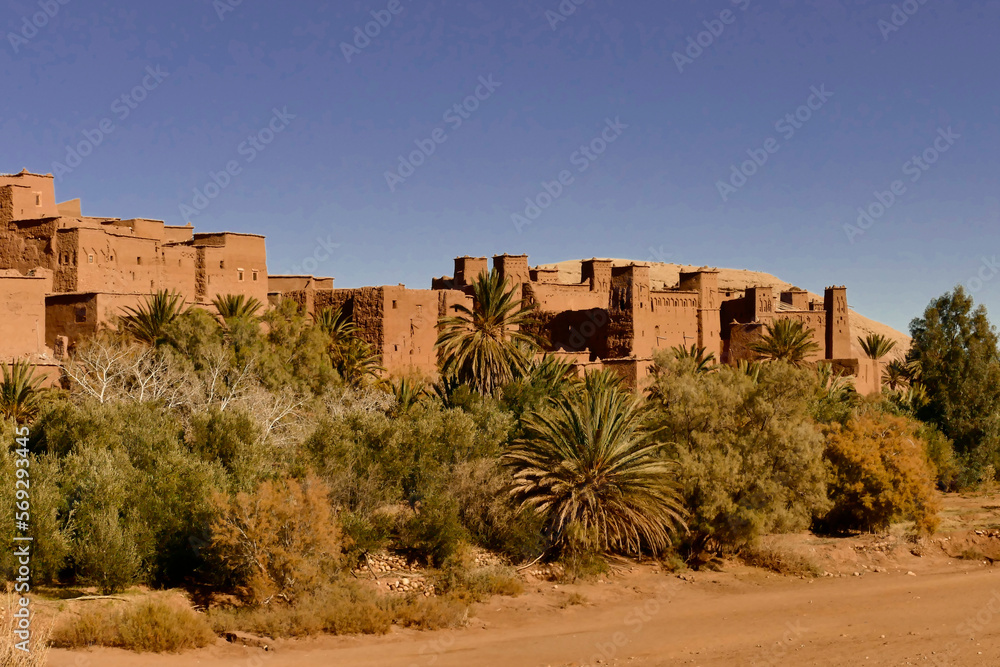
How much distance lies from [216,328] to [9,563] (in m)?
12.1

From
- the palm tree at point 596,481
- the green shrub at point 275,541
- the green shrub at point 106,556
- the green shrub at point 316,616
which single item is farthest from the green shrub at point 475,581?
the green shrub at point 106,556

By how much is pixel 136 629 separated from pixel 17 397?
29.1 feet

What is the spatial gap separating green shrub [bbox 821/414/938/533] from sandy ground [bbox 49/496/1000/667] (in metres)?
0.93

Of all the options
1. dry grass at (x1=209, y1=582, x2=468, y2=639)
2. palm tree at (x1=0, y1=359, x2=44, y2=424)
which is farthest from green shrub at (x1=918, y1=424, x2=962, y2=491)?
palm tree at (x1=0, y1=359, x2=44, y2=424)

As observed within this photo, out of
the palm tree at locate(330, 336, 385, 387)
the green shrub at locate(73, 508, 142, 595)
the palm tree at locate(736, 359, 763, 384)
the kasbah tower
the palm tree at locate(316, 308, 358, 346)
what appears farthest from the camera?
the palm tree at locate(316, 308, 358, 346)

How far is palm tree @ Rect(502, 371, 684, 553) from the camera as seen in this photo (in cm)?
1800

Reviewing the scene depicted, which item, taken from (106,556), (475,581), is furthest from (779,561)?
(106,556)

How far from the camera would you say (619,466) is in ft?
60.1

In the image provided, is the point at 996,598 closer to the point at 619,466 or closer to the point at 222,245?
the point at 619,466

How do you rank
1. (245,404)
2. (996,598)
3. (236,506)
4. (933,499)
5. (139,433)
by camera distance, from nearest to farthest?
(236,506), (139,433), (996,598), (245,404), (933,499)

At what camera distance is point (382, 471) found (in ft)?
61.6

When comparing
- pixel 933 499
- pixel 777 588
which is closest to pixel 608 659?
pixel 777 588

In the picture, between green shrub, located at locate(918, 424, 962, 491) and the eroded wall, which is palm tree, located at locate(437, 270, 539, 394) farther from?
green shrub, located at locate(918, 424, 962, 491)
